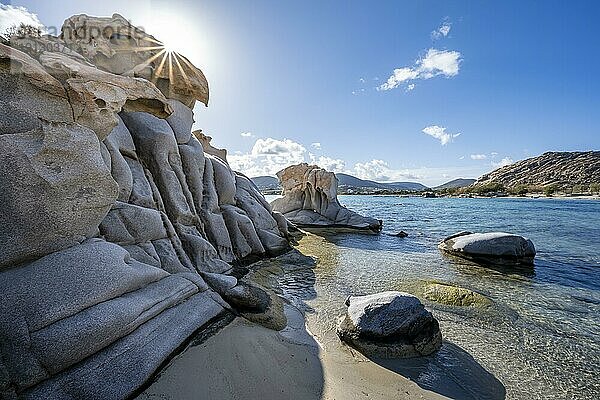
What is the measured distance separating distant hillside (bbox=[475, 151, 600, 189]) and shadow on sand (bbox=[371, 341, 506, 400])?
126 metres

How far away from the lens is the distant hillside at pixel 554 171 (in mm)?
110800

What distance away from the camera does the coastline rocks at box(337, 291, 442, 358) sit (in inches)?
241

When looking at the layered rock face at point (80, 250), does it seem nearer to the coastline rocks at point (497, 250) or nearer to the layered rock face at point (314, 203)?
the coastline rocks at point (497, 250)

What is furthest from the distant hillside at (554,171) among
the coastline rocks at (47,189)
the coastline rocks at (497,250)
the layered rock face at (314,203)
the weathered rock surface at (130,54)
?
the coastline rocks at (47,189)

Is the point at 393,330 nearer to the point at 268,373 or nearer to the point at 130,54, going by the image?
the point at 268,373

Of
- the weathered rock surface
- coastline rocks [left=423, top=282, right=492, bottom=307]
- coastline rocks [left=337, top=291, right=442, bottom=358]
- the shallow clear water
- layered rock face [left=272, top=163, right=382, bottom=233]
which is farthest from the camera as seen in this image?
layered rock face [left=272, top=163, right=382, bottom=233]

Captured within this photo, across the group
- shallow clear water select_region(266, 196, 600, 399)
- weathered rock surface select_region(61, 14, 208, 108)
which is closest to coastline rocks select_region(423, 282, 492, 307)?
shallow clear water select_region(266, 196, 600, 399)

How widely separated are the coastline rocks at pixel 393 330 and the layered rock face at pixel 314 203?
2122 cm

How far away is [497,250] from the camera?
15.4m

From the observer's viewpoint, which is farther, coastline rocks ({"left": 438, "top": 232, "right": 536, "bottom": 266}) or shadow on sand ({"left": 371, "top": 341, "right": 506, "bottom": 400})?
coastline rocks ({"left": 438, "top": 232, "right": 536, "bottom": 266})

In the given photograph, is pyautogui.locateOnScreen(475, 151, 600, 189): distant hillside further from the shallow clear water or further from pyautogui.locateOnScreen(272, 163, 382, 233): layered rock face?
the shallow clear water

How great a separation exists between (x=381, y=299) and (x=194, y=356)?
3.80 meters

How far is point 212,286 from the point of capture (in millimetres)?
7457

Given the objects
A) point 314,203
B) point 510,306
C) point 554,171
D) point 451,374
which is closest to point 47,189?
point 451,374
